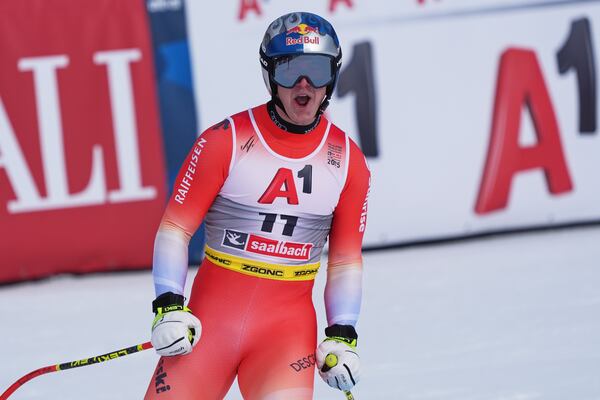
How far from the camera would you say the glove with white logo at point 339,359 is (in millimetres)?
3629

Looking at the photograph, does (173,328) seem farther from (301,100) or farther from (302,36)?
(302,36)

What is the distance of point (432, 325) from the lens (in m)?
6.76

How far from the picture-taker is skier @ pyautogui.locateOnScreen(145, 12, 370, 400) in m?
3.65

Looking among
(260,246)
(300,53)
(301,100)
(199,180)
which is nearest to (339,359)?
(260,246)

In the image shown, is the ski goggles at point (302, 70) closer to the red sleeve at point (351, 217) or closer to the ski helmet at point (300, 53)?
the ski helmet at point (300, 53)

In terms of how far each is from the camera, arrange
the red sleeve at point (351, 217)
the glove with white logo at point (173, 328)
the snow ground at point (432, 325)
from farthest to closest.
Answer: the snow ground at point (432, 325)
the red sleeve at point (351, 217)
the glove with white logo at point (173, 328)

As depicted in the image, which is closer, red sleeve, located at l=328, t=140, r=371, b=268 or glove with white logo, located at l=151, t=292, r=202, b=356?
glove with white logo, located at l=151, t=292, r=202, b=356

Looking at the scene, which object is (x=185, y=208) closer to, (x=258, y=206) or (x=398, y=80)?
(x=258, y=206)

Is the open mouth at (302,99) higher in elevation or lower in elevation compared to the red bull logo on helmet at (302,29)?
lower

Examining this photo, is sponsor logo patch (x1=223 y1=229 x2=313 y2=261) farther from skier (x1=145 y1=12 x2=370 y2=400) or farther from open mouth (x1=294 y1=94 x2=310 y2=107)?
open mouth (x1=294 y1=94 x2=310 y2=107)

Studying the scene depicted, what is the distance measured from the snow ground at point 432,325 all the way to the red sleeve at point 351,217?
1737 millimetres

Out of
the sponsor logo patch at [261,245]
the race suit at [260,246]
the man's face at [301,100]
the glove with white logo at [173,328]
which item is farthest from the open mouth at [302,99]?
the glove with white logo at [173,328]

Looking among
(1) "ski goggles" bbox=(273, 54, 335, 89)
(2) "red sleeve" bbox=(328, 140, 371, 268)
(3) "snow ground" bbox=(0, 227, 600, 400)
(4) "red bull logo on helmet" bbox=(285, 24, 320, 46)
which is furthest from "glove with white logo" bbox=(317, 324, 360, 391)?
(3) "snow ground" bbox=(0, 227, 600, 400)

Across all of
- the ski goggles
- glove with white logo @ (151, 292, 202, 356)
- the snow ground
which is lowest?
the snow ground
